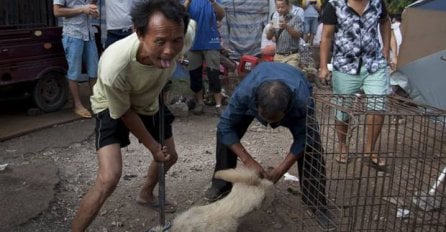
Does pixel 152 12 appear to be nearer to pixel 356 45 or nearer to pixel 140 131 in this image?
pixel 140 131

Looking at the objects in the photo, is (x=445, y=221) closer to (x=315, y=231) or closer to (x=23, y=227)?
(x=315, y=231)

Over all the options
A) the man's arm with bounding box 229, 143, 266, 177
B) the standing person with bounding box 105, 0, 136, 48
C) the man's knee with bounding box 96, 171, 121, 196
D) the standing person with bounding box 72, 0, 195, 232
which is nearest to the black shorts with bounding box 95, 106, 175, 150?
the standing person with bounding box 72, 0, 195, 232

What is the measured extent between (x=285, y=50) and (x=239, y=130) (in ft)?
11.8

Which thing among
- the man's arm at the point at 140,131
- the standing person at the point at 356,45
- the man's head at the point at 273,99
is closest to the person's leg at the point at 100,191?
the man's arm at the point at 140,131

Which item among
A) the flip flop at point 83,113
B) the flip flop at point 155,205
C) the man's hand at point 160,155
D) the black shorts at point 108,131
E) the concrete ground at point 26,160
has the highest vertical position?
the black shorts at point 108,131

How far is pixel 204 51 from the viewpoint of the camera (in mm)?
6504

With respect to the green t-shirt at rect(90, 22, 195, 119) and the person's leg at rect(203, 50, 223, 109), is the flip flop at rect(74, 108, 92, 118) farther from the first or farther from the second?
the green t-shirt at rect(90, 22, 195, 119)

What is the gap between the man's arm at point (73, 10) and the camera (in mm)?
5711

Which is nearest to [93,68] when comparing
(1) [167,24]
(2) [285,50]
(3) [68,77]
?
(3) [68,77]

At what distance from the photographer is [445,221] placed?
377 centimetres

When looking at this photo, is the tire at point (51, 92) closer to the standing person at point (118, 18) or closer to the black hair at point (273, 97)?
the standing person at point (118, 18)

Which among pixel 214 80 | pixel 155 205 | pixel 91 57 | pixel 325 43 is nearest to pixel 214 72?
pixel 214 80

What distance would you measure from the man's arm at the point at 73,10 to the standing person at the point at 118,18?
369 mm

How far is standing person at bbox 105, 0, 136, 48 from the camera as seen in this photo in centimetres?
613
